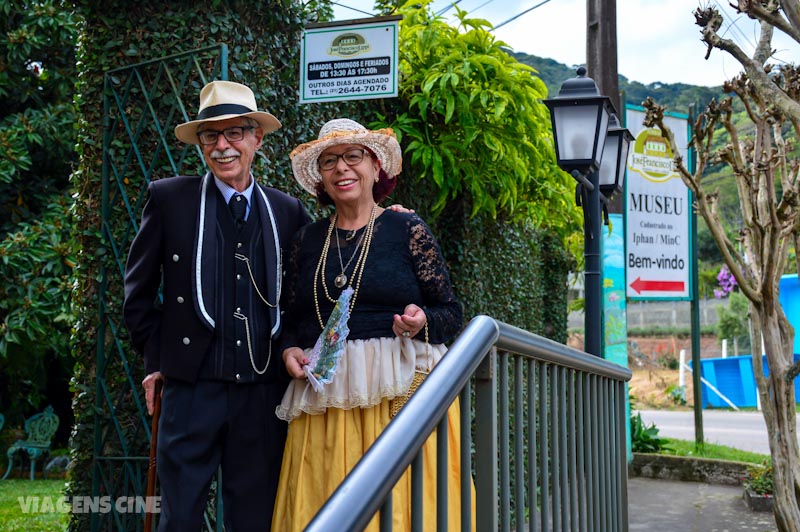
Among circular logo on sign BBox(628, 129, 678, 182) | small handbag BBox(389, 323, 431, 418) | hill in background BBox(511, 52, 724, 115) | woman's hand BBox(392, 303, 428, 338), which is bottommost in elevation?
small handbag BBox(389, 323, 431, 418)

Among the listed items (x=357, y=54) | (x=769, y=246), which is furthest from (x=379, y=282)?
(x=769, y=246)

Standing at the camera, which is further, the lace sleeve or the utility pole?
the utility pole

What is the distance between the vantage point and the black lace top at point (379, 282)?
122 inches

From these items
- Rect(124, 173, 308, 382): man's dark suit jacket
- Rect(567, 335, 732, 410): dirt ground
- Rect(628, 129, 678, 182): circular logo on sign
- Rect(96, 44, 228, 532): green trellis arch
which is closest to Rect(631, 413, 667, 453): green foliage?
Rect(628, 129, 678, 182): circular logo on sign

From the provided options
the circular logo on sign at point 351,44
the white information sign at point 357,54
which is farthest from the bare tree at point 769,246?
the circular logo on sign at point 351,44

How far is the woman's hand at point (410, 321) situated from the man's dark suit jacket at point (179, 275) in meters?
0.46

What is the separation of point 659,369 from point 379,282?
34.9 meters

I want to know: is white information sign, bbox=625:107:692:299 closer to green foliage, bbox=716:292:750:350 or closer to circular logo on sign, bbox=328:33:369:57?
circular logo on sign, bbox=328:33:369:57

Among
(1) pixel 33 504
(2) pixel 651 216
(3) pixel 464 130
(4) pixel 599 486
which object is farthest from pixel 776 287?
(1) pixel 33 504

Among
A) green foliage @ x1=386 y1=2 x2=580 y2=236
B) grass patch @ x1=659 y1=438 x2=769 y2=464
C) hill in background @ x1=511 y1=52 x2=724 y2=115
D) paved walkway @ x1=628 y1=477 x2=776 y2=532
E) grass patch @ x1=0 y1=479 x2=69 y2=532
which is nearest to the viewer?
green foliage @ x1=386 y1=2 x2=580 y2=236

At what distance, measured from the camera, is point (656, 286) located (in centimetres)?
1177

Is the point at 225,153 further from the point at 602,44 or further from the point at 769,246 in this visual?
the point at 602,44

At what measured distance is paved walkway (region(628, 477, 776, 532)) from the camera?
7800 millimetres

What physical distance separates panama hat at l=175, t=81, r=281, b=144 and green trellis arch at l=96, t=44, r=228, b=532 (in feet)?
3.42
